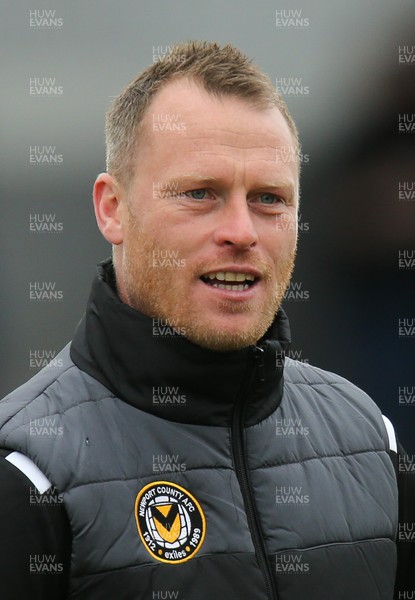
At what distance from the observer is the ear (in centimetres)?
189

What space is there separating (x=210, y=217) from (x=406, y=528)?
823 mm

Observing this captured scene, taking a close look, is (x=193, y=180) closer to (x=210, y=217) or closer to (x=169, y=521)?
(x=210, y=217)

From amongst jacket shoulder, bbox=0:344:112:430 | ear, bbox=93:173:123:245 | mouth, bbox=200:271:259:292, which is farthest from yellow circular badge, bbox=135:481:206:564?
ear, bbox=93:173:123:245

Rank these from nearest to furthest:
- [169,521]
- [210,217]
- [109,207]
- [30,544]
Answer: [30,544], [169,521], [210,217], [109,207]

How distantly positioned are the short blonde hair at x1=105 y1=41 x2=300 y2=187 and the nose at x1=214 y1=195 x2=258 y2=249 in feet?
0.73

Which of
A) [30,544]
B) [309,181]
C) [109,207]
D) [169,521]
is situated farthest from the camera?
[309,181]

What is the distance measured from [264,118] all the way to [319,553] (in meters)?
0.86

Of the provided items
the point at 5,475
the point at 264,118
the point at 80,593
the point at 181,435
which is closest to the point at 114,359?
the point at 181,435

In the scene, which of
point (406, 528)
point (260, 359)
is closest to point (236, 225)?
point (260, 359)

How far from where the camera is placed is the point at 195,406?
175cm

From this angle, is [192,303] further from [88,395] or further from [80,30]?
[80,30]

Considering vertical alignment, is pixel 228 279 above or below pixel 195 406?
above

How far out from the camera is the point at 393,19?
5086 mm

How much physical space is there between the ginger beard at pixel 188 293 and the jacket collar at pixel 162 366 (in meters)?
0.03
